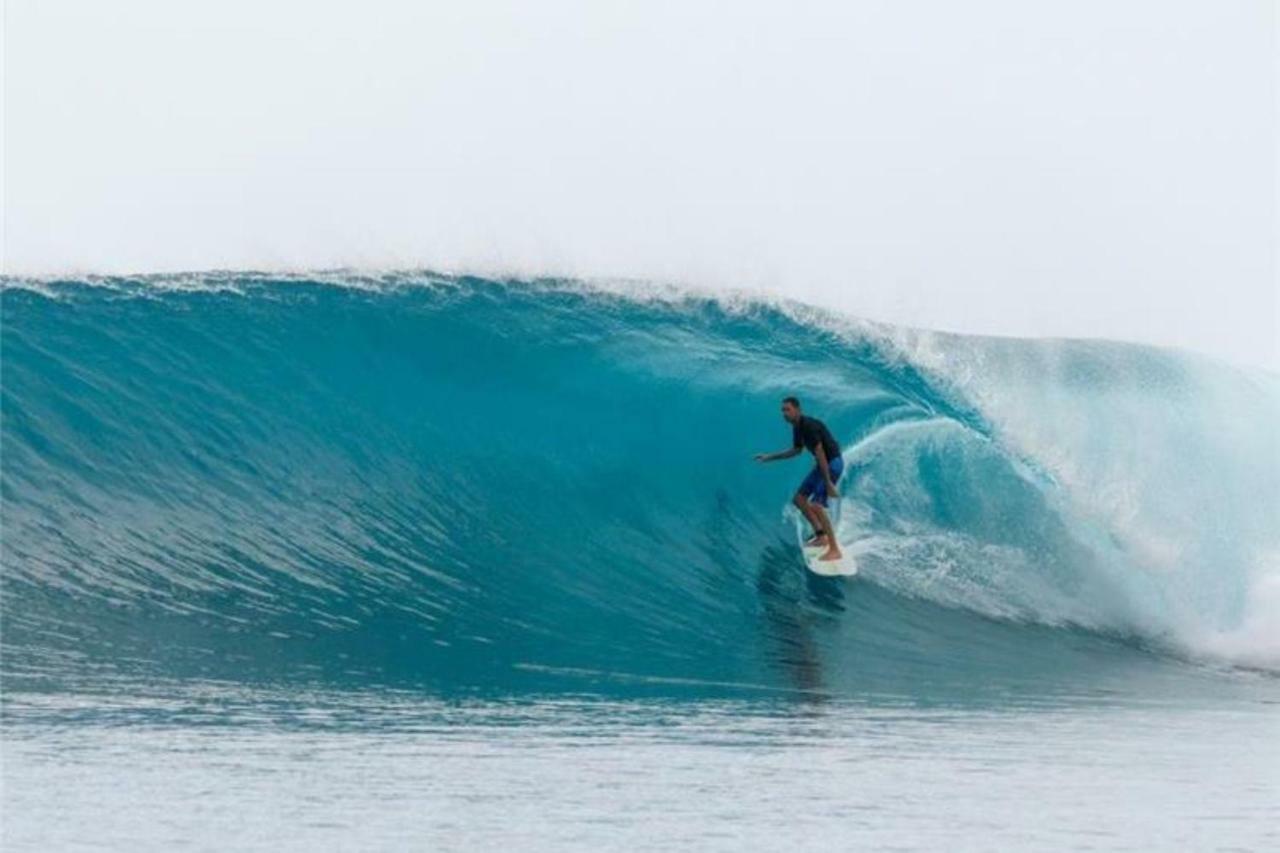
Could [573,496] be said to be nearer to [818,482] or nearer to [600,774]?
[818,482]

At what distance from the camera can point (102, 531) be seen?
30.8ft

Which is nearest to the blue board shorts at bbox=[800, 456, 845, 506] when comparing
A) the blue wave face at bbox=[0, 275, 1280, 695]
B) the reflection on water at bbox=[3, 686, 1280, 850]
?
the blue wave face at bbox=[0, 275, 1280, 695]

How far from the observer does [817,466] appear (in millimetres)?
10289

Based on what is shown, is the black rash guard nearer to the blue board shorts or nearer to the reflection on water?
the blue board shorts

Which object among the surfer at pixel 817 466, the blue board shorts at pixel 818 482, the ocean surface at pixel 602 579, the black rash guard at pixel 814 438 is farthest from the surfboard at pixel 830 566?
the black rash guard at pixel 814 438

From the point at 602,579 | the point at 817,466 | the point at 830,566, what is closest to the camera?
the point at 602,579

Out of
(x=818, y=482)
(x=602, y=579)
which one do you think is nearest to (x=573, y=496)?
(x=602, y=579)

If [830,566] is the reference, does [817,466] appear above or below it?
above

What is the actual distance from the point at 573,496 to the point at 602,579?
4.11ft

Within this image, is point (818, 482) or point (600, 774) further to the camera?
point (818, 482)

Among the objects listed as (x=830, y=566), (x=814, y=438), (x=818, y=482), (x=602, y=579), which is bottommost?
(x=602, y=579)

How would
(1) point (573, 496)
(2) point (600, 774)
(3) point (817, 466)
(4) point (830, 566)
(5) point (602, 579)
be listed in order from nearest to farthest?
1. (2) point (600, 774)
2. (5) point (602, 579)
3. (3) point (817, 466)
4. (4) point (830, 566)
5. (1) point (573, 496)

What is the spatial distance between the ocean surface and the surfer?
0.34m

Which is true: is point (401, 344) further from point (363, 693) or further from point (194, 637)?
point (363, 693)
